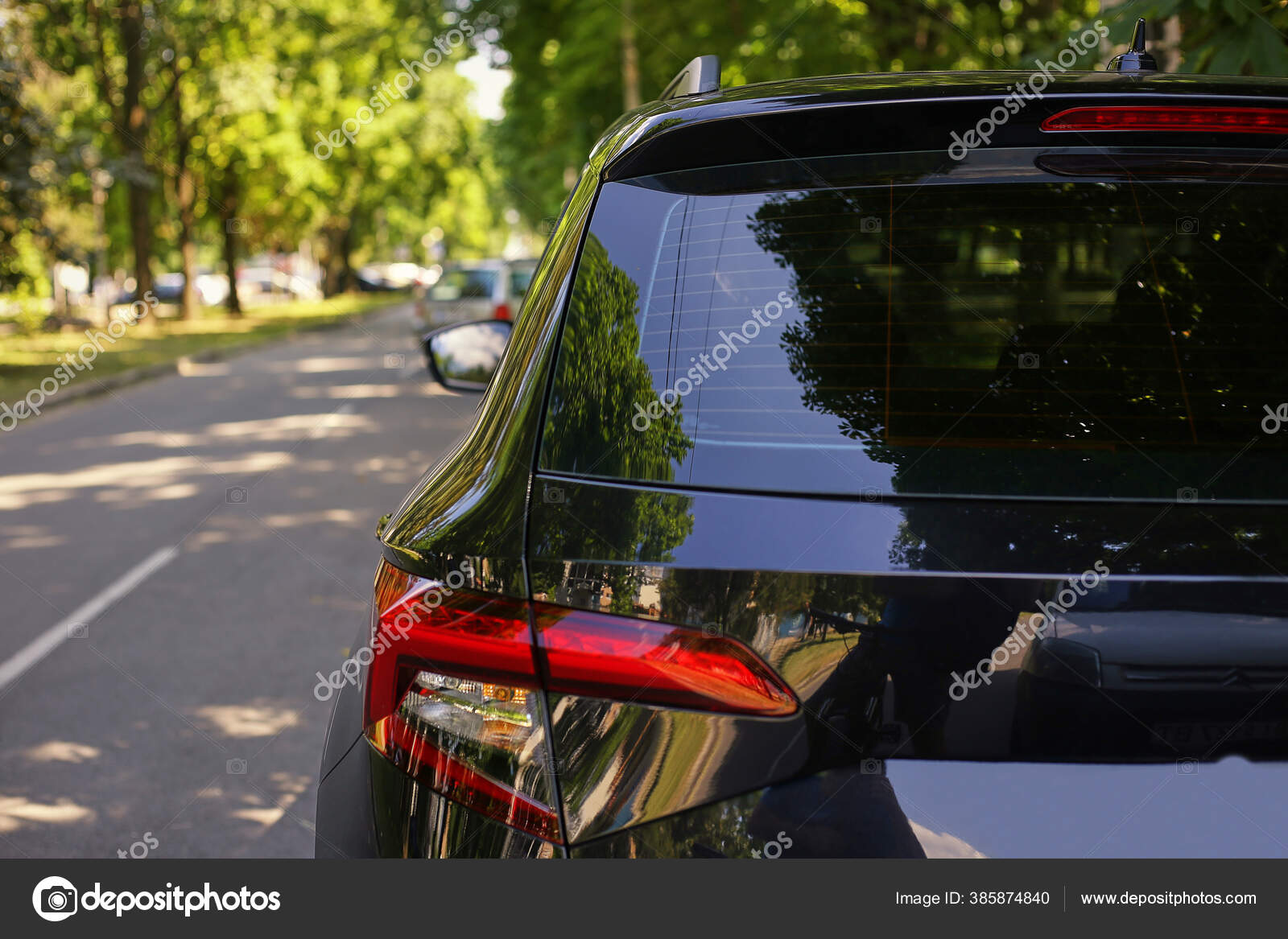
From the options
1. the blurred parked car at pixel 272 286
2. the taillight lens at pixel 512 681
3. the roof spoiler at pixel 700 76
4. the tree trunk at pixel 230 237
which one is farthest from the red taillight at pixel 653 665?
the blurred parked car at pixel 272 286

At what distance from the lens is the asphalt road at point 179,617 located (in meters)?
4.12

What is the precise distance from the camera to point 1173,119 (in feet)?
5.78

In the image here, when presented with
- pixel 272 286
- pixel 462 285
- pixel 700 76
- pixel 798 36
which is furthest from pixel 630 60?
pixel 272 286

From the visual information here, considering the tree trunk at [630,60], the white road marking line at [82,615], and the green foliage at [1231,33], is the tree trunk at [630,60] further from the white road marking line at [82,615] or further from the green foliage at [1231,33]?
the green foliage at [1231,33]

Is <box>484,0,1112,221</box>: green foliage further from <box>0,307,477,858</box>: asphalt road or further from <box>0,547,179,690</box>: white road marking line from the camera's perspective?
<box>0,547,179,690</box>: white road marking line

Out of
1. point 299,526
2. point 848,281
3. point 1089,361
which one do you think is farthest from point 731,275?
point 299,526

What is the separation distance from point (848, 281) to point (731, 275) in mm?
181

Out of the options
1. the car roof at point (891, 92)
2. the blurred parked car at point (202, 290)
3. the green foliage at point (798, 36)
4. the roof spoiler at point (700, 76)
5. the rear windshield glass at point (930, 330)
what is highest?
the green foliage at point (798, 36)

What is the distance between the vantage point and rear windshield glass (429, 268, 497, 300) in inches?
960

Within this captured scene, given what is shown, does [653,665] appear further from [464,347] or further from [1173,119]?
[464,347]

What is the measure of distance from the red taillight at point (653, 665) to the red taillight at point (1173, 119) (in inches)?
35.6

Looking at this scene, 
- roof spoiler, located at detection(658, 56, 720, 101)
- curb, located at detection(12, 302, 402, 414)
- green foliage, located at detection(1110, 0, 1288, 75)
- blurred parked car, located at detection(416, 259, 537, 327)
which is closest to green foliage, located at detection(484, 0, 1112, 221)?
green foliage, located at detection(1110, 0, 1288, 75)

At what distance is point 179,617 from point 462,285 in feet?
64.4
